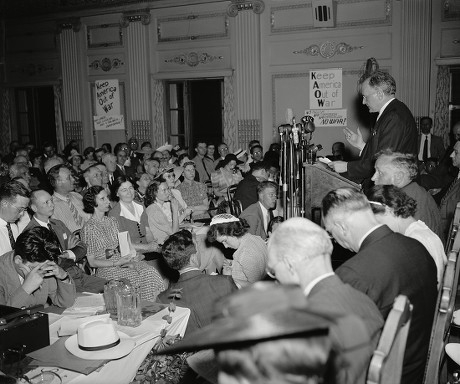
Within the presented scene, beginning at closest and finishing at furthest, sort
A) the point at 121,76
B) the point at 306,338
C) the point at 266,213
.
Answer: the point at 306,338
the point at 266,213
the point at 121,76

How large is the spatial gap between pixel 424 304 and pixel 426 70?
7387 millimetres

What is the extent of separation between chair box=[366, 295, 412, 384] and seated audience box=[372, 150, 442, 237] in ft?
5.62

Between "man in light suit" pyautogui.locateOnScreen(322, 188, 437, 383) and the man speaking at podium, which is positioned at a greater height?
the man speaking at podium

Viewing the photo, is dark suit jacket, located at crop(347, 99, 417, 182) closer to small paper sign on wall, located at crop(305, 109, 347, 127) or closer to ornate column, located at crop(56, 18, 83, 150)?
small paper sign on wall, located at crop(305, 109, 347, 127)

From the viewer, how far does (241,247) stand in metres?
3.93

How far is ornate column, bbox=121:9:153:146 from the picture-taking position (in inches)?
419

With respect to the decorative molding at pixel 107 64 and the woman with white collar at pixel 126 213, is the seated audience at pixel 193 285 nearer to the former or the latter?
the woman with white collar at pixel 126 213

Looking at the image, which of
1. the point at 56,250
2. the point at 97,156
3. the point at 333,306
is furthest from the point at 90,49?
the point at 333,306

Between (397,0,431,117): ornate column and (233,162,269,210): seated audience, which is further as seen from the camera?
(397,0,431,117): ornate column

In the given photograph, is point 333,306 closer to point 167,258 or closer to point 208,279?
point 208,279

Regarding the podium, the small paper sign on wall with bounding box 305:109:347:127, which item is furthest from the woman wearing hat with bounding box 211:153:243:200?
the podium

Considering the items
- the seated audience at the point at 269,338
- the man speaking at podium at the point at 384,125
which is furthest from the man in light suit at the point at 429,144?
the seated audience at the point at 269,338

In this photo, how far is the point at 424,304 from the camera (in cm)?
219

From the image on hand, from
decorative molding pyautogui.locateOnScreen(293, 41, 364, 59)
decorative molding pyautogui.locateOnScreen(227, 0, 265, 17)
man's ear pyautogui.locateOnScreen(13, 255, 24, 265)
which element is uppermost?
decorative molding pyautogui.locateOnScreen(227, 0, 265, 17)
